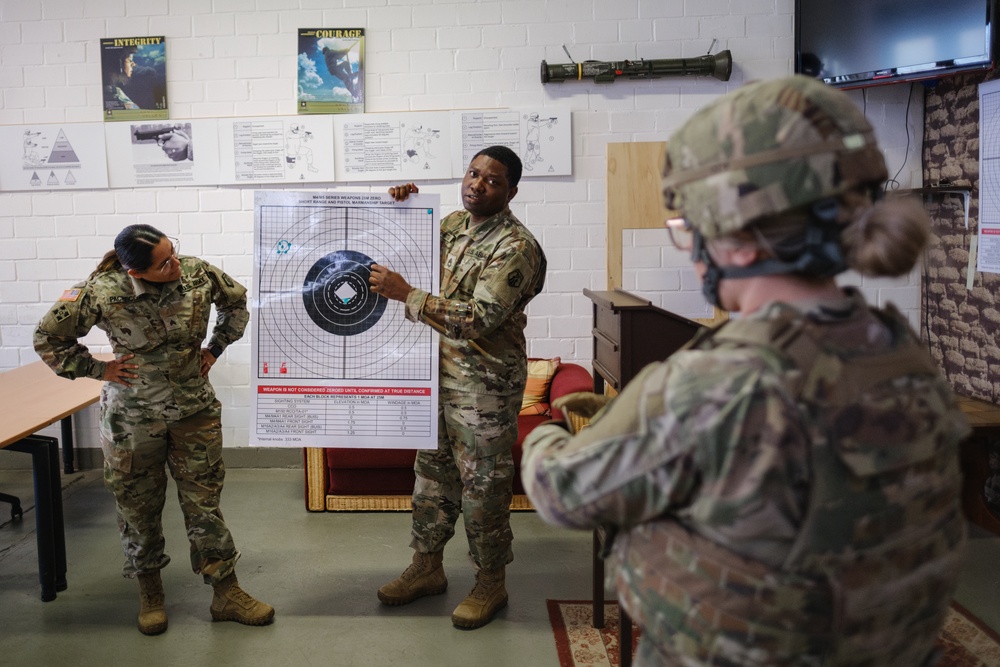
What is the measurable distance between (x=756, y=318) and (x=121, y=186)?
4.26 meters

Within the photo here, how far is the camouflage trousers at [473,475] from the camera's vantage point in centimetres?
279

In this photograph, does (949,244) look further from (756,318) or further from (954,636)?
(756,318)

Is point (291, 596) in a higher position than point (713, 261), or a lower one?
lower

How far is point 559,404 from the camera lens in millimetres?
1240

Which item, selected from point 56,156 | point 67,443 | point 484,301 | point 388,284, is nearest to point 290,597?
point 388,284

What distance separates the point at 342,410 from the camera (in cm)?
283

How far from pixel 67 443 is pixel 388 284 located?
284 cm

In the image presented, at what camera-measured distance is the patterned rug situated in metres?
2.60

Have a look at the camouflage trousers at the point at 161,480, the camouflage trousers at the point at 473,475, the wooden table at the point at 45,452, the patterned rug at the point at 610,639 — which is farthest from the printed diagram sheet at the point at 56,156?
the patterned rug at the point at 610,639

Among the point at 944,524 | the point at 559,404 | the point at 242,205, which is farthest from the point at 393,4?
the point at 944,524

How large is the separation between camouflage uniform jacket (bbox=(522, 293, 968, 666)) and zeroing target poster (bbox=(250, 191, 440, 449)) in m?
1.83

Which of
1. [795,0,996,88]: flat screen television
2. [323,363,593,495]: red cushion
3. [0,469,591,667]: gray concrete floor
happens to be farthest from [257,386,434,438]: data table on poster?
[795,0,996,88]: flat screen television

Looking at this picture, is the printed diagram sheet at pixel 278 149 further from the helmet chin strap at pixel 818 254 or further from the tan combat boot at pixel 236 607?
the helmet chin strap at pixel 818 254

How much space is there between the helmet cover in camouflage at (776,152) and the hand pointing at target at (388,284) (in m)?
1.79
